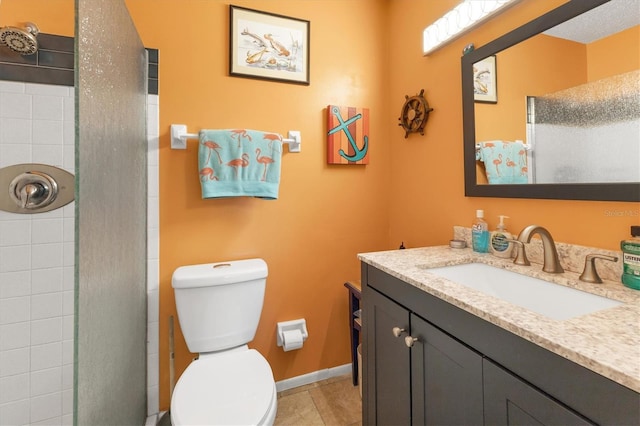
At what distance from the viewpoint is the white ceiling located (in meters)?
0.81

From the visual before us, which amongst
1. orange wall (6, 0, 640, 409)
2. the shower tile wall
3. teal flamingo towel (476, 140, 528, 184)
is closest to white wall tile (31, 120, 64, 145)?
the shower tile wall

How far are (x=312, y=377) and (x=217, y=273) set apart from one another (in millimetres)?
927

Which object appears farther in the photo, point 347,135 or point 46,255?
point 347,135

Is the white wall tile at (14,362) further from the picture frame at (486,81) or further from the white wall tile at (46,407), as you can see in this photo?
the picture frame at (486,81)

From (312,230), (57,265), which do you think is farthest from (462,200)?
(57,265)

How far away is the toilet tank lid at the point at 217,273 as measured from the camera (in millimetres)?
1273

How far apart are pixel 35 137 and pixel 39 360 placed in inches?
36.8

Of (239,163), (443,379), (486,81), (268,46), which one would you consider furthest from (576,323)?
(268,46)

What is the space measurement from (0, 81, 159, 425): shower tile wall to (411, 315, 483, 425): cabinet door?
1.44 m

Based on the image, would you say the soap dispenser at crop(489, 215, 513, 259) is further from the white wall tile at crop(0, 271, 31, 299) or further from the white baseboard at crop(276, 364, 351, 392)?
the white wall tile at crop(0, 271, 31, 299)

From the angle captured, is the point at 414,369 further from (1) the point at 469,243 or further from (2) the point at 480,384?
(1) the point at 469,243

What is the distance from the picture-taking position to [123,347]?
3.28ft

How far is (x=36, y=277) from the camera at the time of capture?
119 cm

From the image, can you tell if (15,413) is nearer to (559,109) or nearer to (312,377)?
(312,377)
